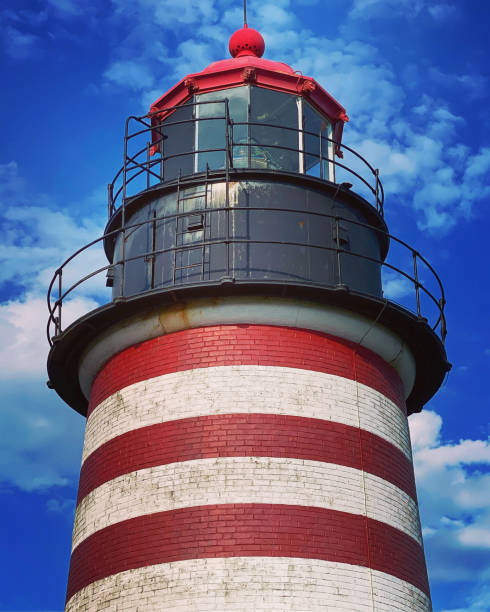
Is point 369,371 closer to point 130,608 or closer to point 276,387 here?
point 276,387

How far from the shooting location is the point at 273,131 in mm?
18391

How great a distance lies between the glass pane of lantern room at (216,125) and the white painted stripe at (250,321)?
123 inches

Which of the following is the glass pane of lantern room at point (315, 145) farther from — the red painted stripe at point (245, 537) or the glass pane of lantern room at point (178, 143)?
the red painted stripe at point (245, 537)

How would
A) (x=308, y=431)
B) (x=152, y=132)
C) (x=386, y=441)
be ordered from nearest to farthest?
(x=308, y=431) → (x=386, y=441) → (x=152, y=132)

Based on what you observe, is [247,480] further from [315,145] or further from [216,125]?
[315,145]

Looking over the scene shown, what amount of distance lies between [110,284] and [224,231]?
9.05ft

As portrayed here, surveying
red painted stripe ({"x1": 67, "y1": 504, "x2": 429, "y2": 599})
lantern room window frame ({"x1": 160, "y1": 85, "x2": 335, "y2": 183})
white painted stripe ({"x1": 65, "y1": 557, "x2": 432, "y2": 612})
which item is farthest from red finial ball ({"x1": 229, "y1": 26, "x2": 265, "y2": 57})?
white painted stripe ({"x1": 65, "y1": 557, "x2": 432, "y2": 612})

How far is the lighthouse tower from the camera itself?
47.2ft

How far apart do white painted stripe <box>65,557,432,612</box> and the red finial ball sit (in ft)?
34.9

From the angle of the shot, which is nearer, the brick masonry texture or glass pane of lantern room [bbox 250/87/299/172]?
the brick masonry texture

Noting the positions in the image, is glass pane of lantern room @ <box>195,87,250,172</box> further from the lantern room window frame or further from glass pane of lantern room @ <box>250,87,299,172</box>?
glass pane of lantern room @ <box>250,87,299,172</box>

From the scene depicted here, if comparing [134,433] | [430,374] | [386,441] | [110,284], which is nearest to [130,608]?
[134,433]

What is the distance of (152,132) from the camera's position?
19344mm

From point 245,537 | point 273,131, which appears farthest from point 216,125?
point 245,537
